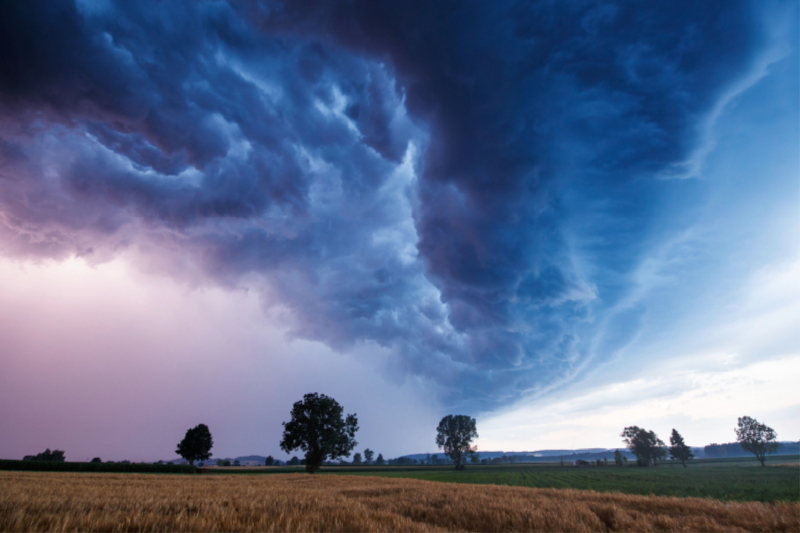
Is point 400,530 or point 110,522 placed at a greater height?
point 110,522

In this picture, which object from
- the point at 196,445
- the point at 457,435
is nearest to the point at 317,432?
the point at 196,445

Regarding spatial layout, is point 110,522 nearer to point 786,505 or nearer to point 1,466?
point 786,505

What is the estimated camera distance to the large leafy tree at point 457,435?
399 ft

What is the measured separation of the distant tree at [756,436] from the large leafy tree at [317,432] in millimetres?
125934

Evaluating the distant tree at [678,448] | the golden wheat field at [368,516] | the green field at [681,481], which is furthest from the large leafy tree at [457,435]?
the golden wheat field at [368,516]

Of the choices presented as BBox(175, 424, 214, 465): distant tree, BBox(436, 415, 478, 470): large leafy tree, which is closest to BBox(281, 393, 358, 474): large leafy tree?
BBox(175, 424, 214, 465): distant tree

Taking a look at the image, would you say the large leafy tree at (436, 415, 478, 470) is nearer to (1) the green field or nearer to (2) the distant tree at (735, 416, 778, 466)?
(1) the green field

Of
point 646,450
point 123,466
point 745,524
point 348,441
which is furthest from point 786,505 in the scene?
point 646,450

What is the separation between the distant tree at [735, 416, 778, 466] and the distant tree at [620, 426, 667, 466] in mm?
27272

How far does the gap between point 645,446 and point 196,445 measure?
159927mm

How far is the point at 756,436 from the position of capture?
9819cm

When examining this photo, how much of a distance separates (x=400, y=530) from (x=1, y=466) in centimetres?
→ 9367

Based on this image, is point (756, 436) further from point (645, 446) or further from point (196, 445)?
point (196, 445)

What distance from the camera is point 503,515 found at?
33.3 ft
